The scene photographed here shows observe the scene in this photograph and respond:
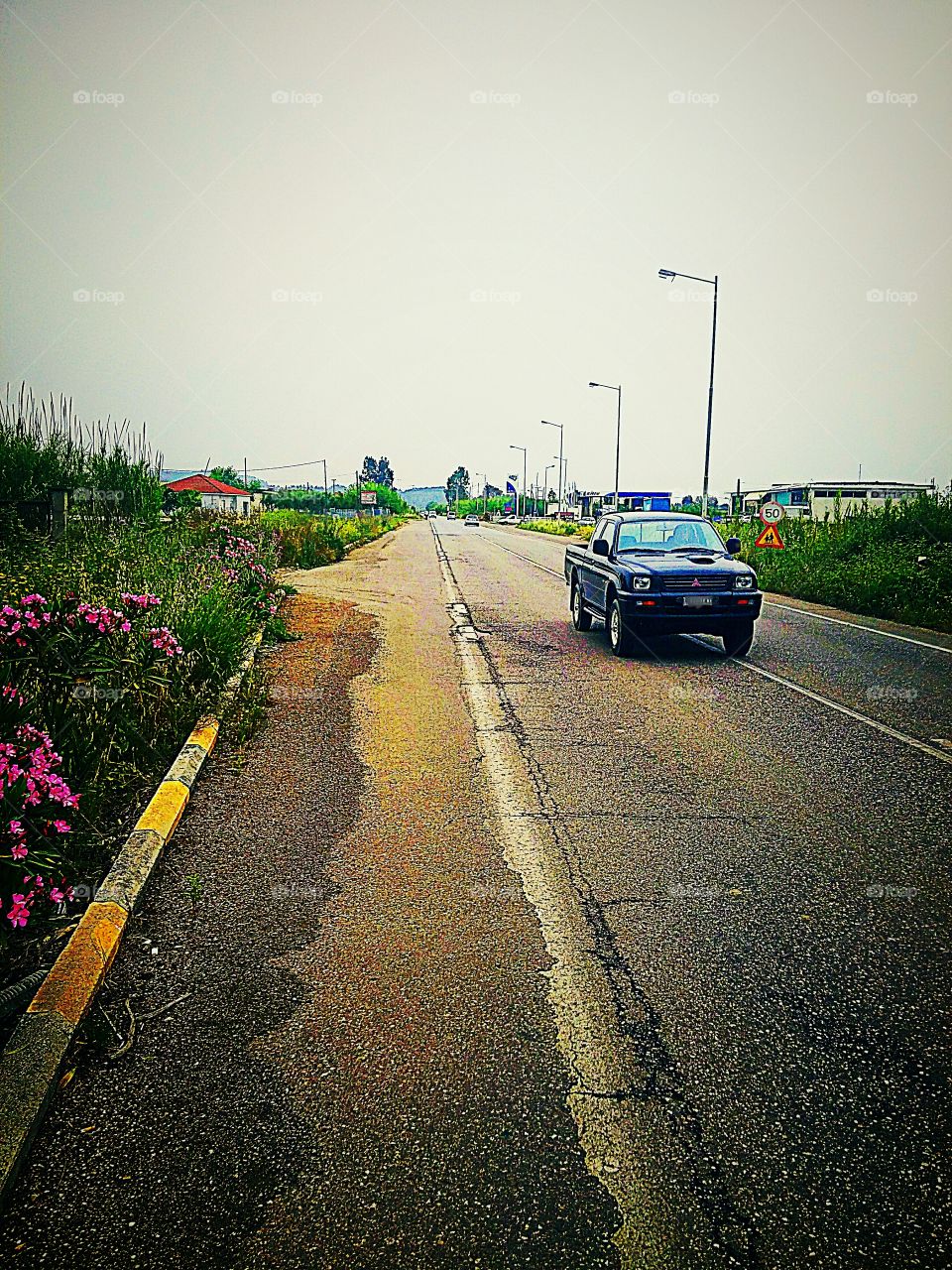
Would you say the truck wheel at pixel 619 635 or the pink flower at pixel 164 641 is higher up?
the pink flower at pixel 164 641

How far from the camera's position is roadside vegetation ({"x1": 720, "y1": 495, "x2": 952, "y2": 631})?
17.6 metres

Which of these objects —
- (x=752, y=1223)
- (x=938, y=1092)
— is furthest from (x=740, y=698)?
(x=752, y=1223)

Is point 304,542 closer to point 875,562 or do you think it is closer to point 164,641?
point 875,562

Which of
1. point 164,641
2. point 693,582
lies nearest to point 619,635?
point 693,582

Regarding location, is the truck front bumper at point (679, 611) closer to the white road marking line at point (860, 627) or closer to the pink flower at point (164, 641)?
the white road marking line at point (860, 627)

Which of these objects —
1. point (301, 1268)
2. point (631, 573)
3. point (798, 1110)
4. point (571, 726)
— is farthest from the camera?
point (631, 573)

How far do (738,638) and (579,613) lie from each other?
303 centimetres

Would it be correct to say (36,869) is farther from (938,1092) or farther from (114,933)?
(938,1092)

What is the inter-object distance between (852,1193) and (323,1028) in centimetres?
184

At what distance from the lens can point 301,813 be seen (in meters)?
5.91

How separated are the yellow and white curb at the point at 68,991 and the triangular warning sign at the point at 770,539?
65.6ft

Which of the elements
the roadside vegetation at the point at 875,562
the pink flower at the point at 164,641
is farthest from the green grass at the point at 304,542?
the pink flower at the point at 164,641

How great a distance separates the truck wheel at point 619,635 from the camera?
1162 centimetres

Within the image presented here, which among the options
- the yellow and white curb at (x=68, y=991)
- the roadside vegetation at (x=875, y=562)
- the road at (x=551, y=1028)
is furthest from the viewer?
the roadside vegetation at (x=875, y=562)
